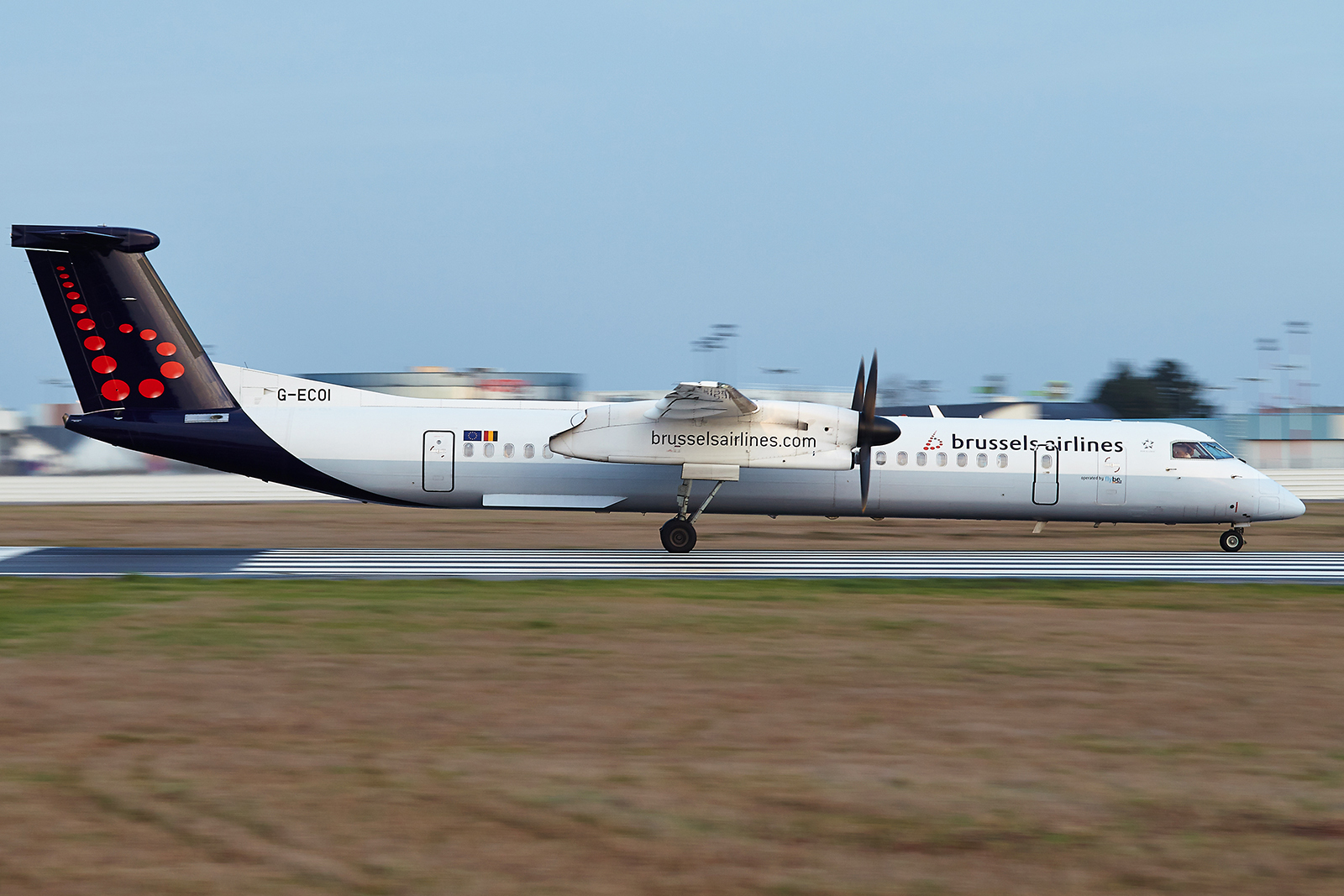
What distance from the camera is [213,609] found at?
40.0ft

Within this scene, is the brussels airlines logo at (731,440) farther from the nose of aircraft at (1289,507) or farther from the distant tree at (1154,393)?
the distant tree at (1154,393)

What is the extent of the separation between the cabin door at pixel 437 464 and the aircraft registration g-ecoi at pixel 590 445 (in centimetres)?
3

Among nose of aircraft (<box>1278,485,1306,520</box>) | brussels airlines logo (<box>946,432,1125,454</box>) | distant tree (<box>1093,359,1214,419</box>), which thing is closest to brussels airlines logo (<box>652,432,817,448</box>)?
brussels airlines logo (<box>946,432,1125,454</box>)

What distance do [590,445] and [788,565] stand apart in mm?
3949

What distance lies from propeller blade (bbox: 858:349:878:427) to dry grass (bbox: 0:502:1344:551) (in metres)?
3.83

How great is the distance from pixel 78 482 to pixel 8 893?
32314mm

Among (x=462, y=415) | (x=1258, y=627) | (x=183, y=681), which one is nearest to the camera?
(x=183, y=681)

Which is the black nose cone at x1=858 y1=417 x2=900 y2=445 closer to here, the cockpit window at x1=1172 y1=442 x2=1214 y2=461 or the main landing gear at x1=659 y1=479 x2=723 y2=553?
the main landing gear at x1=659 y1=479 x2=723 y2=553

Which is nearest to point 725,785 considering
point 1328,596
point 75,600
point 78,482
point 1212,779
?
point 1212,779

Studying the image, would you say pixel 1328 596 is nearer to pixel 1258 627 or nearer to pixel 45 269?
pixel 1258 627

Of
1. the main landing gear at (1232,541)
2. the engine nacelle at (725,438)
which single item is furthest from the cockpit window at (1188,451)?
the engine nacelle at (725,438)

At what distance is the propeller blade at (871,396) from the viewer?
707 inches

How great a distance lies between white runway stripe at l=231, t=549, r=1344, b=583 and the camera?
1639cm

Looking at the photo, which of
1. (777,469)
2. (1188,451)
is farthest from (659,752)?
(1188,451)
